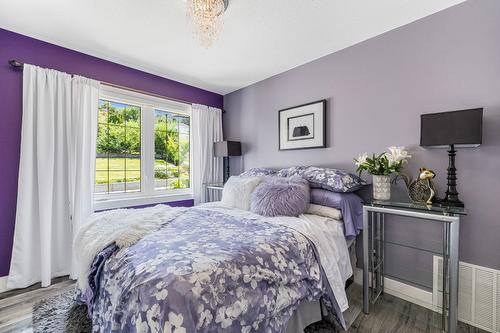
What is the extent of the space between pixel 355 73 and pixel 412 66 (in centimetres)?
51

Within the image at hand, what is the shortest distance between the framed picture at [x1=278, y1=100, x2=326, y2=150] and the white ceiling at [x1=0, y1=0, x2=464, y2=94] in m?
0.59

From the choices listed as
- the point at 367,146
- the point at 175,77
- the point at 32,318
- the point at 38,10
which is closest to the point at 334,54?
the point at 367,146

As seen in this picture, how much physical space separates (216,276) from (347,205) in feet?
4.64

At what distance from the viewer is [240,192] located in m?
2.43

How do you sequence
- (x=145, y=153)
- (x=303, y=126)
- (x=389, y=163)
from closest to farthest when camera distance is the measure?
(x=389, y=163) → (x=303, y=126) → (x=145, y=153)

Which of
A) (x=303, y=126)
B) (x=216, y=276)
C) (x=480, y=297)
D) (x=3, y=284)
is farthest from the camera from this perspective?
(x=303, y=126)

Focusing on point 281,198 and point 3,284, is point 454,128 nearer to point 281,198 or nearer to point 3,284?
point 281,198

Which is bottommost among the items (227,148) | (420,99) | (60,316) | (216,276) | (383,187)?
(60,316)

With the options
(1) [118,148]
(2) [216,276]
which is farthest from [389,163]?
(1) [118,148]

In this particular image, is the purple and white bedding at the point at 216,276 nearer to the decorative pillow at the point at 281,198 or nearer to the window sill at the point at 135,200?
the decorative pillow at the point at 281,198

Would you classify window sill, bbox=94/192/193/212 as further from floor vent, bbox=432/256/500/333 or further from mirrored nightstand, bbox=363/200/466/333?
floor vent, bbox=432/256/500/333

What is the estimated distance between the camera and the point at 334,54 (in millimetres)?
2570

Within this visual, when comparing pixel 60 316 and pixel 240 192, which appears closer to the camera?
pixel 60 316

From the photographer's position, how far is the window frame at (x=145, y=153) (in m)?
2.81
